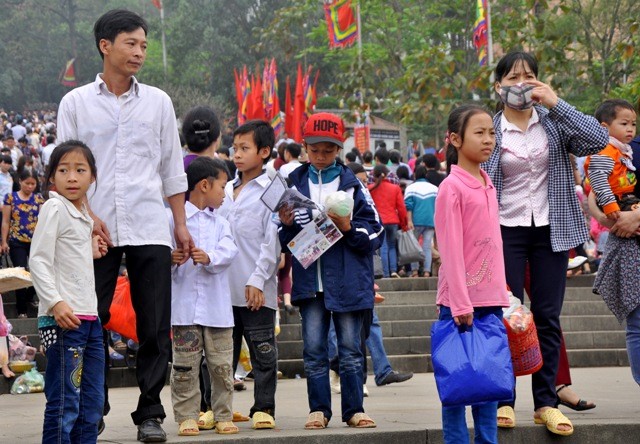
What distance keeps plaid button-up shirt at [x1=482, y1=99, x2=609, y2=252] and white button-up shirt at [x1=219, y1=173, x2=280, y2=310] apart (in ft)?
4.58

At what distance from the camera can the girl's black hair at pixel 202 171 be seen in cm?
746

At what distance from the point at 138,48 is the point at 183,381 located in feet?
6.26

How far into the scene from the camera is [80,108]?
22.1ft

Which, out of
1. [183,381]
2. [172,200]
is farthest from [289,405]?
[172,200]

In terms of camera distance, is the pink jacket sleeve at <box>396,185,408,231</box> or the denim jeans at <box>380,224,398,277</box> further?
the denim jeans at <box>380,224,398,277</box>

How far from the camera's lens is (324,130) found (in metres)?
7.30

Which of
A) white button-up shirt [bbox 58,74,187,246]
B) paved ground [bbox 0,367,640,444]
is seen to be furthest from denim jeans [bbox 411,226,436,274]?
white button-up shirt [bbox 58,74,187,246]

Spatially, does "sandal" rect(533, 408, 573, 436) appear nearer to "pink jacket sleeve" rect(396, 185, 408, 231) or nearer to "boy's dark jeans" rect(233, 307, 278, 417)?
"boy's dark jeans" rect(233, 307, 278, 417)

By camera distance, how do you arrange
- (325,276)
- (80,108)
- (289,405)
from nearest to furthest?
(80,108), (325,276), (289,405)

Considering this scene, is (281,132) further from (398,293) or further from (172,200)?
(172,200)

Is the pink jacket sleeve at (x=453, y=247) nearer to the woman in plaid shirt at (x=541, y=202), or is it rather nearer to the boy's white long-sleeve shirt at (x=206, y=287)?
the woman in plaid shirt at (x=541, y=202)

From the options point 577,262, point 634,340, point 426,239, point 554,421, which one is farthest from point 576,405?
point 426,239

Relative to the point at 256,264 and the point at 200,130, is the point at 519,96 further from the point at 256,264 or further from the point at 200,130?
the point at 200,130

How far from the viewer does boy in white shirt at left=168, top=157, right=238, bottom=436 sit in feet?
23.4
